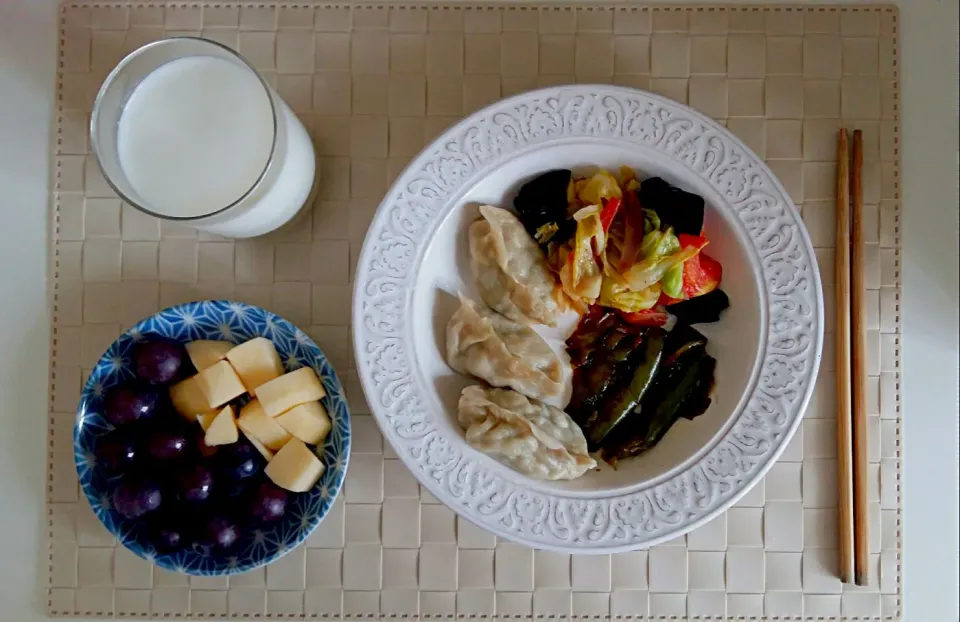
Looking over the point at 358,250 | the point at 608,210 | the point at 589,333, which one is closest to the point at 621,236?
the point at 608,210

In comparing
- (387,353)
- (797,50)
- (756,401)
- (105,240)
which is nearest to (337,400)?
(387,353)

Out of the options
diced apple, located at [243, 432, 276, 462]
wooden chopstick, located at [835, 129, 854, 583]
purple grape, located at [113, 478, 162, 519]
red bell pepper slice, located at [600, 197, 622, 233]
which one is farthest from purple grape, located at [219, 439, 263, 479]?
wooden chopstick, located at [835, 129, 854, 583]

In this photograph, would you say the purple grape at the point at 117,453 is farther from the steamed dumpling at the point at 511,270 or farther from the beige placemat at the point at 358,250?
the steamed dumpling at the point at 511,270

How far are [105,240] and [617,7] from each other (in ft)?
3.41

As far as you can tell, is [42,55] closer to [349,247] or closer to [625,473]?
→ [349,247]

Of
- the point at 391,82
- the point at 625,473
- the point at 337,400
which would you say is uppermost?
the point at 391,82

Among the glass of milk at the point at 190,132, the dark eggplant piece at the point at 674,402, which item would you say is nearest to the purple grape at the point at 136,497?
the glass of milk at the point at 190,132

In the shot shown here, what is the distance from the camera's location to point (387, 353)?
118 cm

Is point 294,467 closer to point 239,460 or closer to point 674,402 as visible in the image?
point 239,460

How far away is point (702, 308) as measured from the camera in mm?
1252

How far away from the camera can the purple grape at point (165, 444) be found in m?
1.18

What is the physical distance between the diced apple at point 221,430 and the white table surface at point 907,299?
0.40 meters

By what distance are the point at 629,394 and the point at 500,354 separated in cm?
24

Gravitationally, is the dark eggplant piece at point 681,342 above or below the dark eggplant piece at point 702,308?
below
